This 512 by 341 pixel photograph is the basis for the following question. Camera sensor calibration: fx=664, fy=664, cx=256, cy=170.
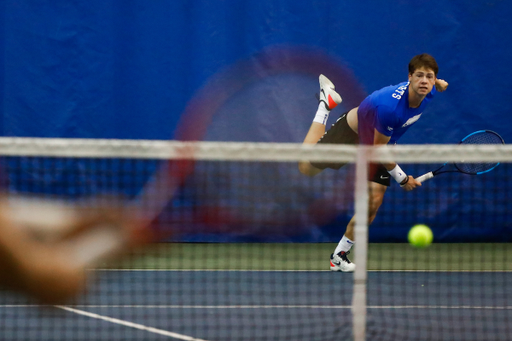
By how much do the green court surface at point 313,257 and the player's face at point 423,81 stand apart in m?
1.39

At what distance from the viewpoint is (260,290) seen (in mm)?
4180

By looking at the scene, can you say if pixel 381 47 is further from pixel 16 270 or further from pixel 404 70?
pixel 16 270

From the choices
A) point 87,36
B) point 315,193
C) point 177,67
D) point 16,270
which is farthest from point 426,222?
point 16,270

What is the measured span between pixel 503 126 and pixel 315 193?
1.82 metres

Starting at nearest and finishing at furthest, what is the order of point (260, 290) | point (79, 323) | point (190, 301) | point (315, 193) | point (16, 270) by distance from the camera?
1. point (16, 270)
2. point (79, 323)
3. point (190, 301)
4. point (260, 290)
5. point (315, 193)

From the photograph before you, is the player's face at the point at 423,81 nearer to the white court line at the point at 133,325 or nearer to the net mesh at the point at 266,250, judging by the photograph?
the net mesh at the point at 266,250

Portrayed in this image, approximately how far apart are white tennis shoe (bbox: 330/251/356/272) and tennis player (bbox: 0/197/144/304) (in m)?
3.47

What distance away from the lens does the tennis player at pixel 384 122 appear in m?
4.34

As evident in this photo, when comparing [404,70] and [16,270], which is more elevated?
[404,70]

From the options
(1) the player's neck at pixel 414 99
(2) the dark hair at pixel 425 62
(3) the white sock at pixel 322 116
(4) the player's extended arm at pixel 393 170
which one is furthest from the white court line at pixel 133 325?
(3) the white sock at pixel 322 116

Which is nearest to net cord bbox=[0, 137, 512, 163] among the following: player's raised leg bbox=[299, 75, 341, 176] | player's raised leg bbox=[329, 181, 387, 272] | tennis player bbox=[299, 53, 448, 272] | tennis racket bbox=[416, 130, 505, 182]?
tennis player bbox=[299, 53, 448, 272]

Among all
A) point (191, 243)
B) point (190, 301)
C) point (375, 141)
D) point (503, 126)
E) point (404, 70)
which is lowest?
point (190, 301)

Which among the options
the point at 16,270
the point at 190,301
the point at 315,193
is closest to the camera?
the point at 16,270

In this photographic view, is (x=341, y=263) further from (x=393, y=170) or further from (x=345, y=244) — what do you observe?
(x=393, y=170)
